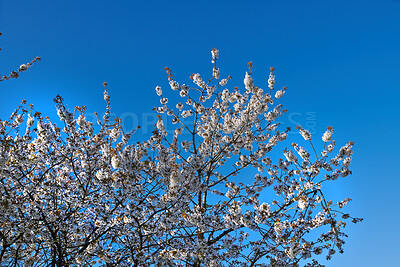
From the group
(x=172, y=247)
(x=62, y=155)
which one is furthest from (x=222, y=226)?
(x=62, y=155)

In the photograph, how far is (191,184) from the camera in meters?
7.03

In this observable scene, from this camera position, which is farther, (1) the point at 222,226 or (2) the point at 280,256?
(1) the point at 222,226

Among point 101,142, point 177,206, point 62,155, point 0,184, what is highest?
point 101,142

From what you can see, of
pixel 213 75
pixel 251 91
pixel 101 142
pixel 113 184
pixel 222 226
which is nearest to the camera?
pixel 113 184

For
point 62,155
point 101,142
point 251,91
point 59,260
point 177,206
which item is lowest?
point 59,260

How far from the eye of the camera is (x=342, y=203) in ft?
25.3

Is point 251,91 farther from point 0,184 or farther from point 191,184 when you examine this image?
point 0,184

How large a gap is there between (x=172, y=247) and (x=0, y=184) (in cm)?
390

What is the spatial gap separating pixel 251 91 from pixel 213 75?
127cm

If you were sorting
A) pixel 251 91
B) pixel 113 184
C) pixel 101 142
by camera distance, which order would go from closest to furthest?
1. pixel 113 184
2. pixel 101 142
3. pixel 251 91

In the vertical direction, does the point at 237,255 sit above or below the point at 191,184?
below

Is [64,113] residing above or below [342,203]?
above

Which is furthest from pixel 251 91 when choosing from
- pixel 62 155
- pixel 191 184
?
pixel 62 155

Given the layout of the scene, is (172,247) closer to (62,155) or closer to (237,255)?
(237,255)
